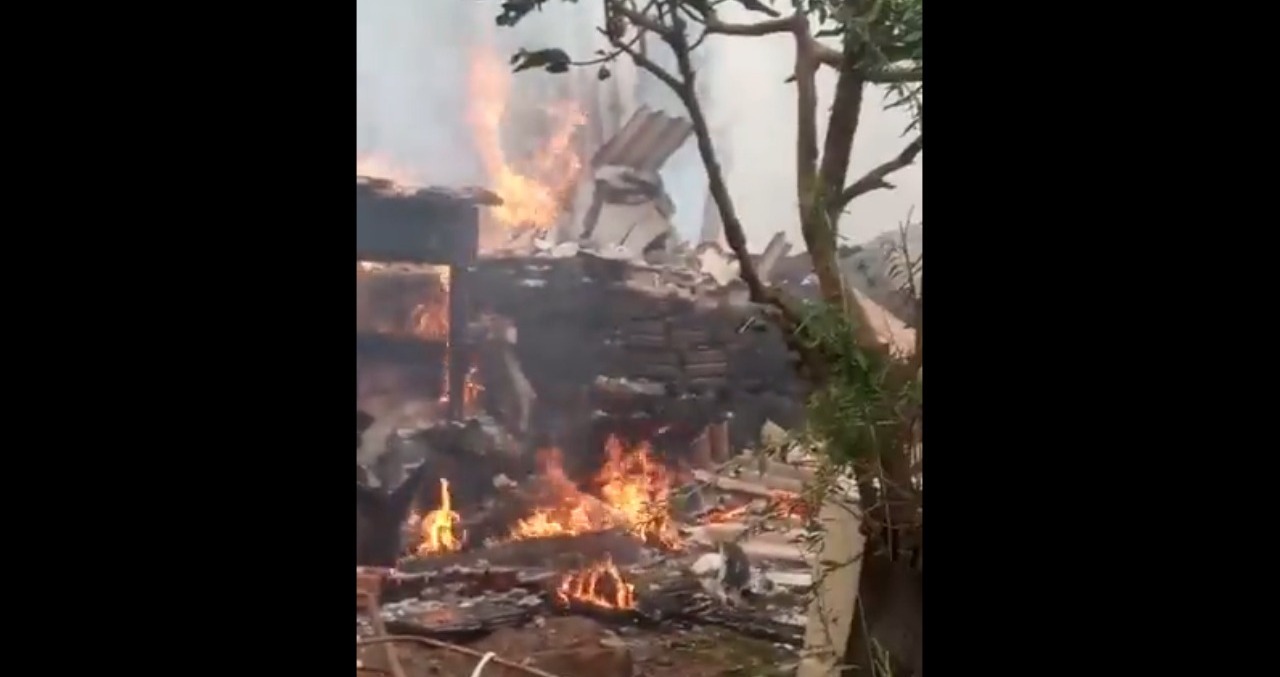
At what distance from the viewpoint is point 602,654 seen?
1.13 m

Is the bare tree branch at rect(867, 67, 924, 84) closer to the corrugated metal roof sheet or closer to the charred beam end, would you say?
the corrugated metal roof sheet

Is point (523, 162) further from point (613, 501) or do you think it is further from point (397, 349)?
point (613, 501)

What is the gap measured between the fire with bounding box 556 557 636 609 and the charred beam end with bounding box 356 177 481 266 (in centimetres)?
30

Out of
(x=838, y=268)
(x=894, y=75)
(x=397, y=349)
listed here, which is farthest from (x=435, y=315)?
(x=894, y=75)

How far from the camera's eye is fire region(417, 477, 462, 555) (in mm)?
1092

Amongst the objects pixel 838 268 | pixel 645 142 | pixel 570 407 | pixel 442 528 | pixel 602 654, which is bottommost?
pixel 602 654

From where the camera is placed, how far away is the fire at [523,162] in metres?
1.10

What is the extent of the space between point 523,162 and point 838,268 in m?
0.31

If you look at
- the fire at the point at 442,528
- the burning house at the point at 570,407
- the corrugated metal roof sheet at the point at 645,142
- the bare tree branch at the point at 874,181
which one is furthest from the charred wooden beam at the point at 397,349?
the bare tree branch at the point at 874,181

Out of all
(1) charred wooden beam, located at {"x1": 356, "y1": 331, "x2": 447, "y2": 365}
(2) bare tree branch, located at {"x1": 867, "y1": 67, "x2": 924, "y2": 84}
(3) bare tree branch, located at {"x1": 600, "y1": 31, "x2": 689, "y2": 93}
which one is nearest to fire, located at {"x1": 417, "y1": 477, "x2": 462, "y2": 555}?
(1) charred wooden beam, located at {"x1": 356, "y1": 331, "x2": 447, "y2": 365}

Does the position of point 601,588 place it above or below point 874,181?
below

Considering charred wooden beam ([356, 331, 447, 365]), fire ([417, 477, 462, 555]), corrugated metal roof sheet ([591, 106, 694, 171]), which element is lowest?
fire ([417, 477, 462, 555])
